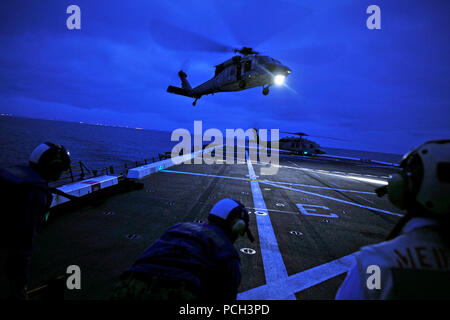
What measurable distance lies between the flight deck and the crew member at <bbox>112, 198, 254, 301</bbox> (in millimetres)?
2341

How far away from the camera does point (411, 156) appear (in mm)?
2064

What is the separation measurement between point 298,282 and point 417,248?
12.2ft

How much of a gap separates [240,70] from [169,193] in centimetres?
1436

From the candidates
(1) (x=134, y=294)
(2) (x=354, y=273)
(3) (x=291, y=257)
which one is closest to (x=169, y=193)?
(3) (x=291, y=257)

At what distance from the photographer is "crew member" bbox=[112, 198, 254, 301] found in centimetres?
183

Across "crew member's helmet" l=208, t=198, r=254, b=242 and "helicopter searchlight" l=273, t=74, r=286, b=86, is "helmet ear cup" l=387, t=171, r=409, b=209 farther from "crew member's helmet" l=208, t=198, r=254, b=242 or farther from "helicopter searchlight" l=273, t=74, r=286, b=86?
"helicopter searchlight" l=273, t=74, r=286, b=86

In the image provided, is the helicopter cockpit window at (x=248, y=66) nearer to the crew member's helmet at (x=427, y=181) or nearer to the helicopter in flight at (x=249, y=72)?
the helicopter in flight at (x=249, y=72)

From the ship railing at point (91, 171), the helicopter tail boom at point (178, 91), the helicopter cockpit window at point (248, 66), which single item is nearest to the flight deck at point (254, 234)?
the ship railing at point (91, 171)

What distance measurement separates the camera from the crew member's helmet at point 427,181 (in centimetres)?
161

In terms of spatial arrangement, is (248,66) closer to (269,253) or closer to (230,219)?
(269,253)

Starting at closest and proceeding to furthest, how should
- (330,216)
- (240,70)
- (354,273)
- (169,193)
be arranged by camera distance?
(354,273) < (330,216) < (169,193) < (240,70)

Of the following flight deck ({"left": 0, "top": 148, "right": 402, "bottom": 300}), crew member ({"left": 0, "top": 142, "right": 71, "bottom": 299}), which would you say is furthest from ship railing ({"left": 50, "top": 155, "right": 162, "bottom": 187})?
flight deck ({"left": 0, "top": 148, "right": 402, "bottom": 300})
